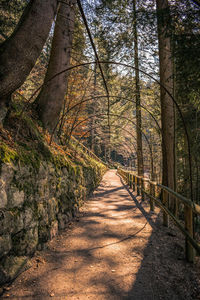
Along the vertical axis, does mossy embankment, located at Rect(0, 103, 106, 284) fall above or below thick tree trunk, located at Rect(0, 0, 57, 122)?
below

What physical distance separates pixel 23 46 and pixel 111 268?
3.90 meters

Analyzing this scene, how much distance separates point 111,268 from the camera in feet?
8.55

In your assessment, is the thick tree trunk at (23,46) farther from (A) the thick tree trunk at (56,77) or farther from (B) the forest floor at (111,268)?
(B) the forest floor at (111,268)

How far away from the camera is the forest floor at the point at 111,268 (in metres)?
2.09

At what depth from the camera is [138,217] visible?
507 centimetres

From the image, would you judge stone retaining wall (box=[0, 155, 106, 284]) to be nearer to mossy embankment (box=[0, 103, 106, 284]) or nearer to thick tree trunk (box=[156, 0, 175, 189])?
mossy embankment (box=[0, 103, 106, 284])

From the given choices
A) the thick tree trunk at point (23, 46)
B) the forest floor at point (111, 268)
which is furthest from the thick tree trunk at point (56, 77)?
the forest floor at point (111, 268)

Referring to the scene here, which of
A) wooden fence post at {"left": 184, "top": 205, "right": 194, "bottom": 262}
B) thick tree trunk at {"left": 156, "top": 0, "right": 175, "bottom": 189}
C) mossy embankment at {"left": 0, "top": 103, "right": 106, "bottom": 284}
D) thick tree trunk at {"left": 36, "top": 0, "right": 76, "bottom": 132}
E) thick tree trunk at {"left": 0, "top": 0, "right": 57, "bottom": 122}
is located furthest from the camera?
thick tree trunk at {"left": 156, "top": 0, "right": 175, "bottom": 189}

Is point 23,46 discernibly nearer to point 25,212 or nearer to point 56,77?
point 56,77

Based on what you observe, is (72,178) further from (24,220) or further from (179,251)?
(179,251)

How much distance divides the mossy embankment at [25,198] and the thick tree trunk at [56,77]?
1447 millimetres

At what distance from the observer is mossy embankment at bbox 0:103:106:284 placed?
221cm

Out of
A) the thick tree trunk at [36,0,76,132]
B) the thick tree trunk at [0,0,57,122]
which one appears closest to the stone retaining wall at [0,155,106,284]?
the thick tree trunk at [0,0,57,122]

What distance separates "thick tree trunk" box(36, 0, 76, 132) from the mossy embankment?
1.45 metres
